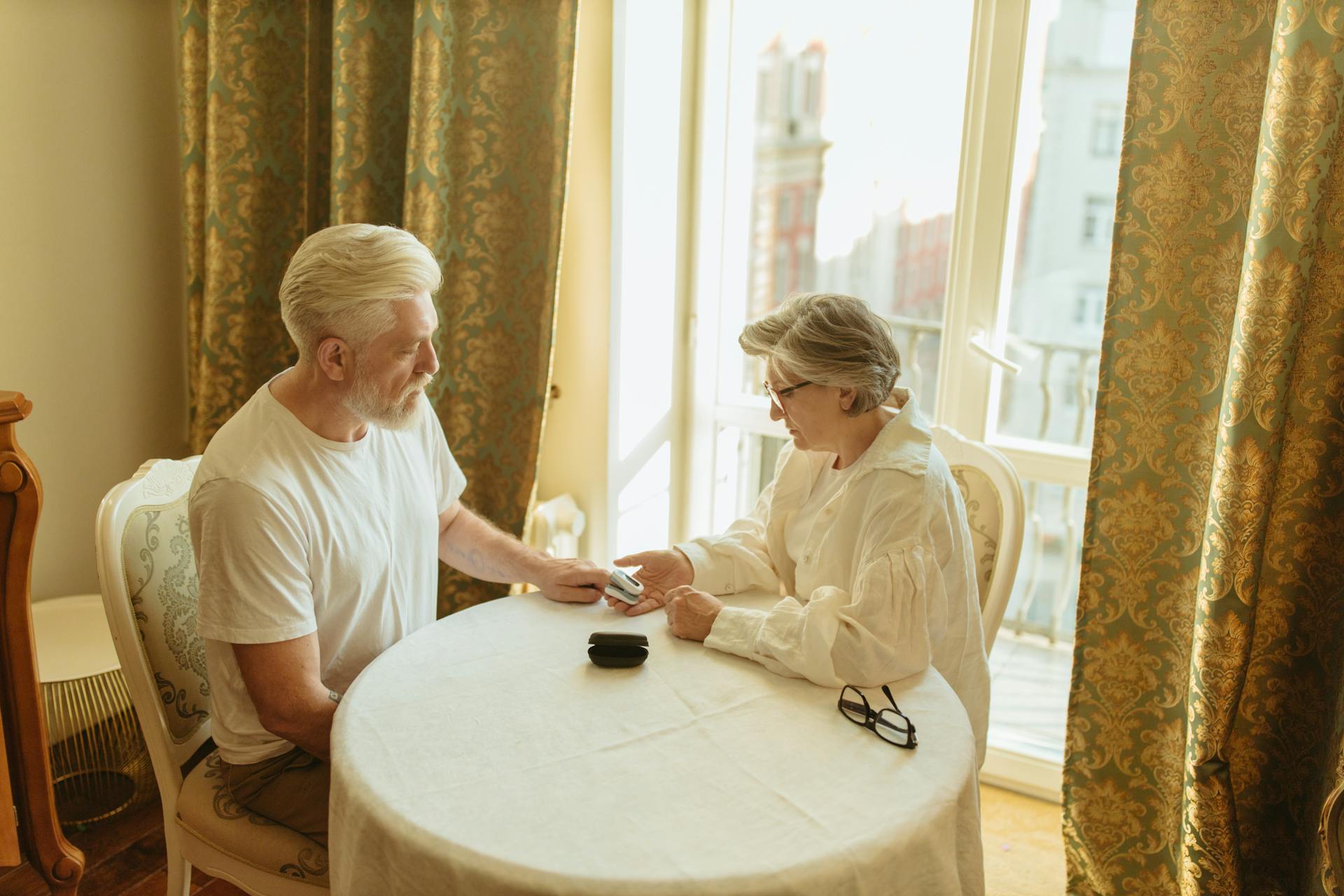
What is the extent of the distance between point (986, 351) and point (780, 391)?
2.87 feet

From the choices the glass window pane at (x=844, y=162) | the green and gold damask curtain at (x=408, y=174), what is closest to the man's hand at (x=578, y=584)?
the green and gold damask curtain at (x=408, y=174)

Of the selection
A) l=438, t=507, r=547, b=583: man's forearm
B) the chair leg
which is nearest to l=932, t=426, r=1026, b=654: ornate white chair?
l=438, t=507, r=547, b=583: man's forearm

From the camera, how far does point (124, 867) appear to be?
6.83 ft

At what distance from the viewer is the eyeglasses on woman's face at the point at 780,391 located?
5.11ft

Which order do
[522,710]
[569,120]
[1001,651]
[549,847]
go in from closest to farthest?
1. [549,847]
2. [522,710]
3. [569,120]
4. [1001,651]

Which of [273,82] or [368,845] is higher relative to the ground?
[273,82]

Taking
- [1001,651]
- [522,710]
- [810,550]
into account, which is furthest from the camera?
[1001,651]

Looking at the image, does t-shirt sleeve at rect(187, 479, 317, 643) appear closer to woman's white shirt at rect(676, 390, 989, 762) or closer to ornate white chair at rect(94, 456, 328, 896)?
ornate white chair at rect(94, 456, 328, 896)

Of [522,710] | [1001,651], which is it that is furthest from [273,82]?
[1001,651]

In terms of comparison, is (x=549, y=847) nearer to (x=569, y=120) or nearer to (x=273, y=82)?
(x=569, y=120)

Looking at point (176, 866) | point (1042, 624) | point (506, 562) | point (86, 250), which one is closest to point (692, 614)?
point (506, 562)

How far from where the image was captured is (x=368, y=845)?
1.09m

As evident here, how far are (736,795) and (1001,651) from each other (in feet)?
8.59

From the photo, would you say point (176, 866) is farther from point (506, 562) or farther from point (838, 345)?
point (838, 345)
